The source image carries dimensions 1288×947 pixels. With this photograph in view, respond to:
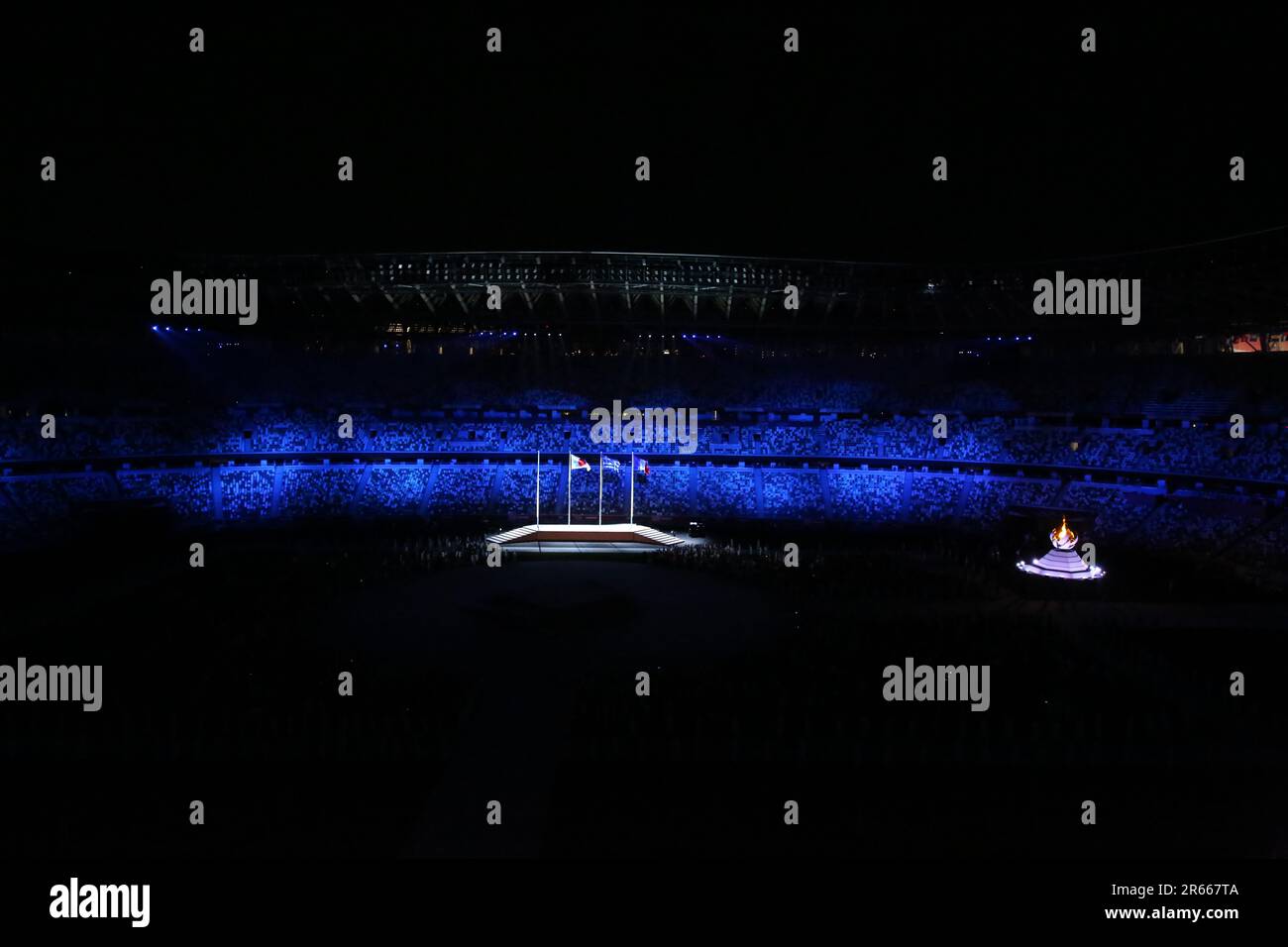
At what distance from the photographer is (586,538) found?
39.5 metres

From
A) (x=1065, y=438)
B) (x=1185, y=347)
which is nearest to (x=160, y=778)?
(x=1065, y=438)

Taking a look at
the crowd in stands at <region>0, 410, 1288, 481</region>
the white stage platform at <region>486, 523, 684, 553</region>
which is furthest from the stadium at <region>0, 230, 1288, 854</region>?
the white stage platform at <region>486, 523, 684, 553</region>

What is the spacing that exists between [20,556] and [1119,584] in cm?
3837

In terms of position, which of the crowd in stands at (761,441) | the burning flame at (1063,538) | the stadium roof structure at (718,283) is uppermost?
the stadium roof structure at (718,283)

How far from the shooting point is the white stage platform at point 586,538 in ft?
124

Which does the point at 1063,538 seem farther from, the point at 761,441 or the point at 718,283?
the point at 718,283

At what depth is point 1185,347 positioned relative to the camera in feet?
157

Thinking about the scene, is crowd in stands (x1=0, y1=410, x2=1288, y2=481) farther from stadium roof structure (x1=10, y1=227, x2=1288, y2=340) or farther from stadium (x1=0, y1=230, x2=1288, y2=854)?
stadium roof structure (x1=10, y1=227, x2=1288, y2=340)

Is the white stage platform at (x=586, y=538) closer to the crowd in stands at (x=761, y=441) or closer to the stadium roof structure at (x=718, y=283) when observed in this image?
the crowd in stands at (x=761, y=441)

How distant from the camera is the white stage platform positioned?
124 feet

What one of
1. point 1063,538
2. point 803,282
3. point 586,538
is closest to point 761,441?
point 803,282

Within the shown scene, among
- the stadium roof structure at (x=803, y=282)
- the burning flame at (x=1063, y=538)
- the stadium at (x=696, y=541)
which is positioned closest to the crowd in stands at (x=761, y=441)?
the stadium at (x=696, y=541)
